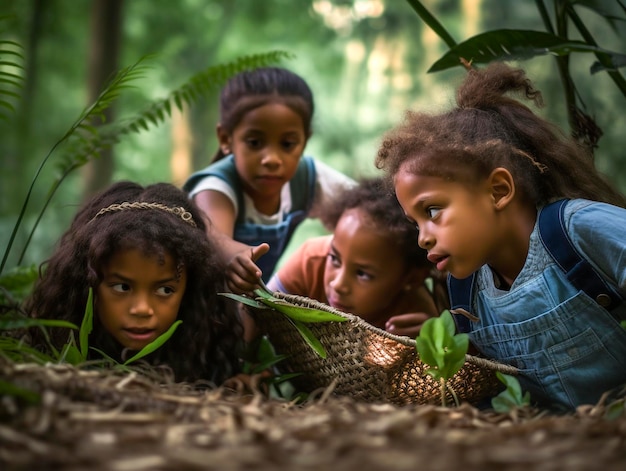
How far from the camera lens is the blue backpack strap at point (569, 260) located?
1.51 m

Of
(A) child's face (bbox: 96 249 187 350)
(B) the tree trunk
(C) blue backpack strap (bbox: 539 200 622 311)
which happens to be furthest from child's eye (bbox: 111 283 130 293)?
(B) the tree trunk

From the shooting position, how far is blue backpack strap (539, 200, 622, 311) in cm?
151

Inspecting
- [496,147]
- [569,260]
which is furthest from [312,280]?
[569,260]

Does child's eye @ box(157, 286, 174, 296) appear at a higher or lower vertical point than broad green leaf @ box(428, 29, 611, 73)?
lower

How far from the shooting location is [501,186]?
167 cm

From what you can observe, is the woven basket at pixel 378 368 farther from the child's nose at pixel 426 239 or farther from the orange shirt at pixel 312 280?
the orange shirt at pixel 312 280

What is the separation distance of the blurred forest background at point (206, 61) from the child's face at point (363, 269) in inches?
119

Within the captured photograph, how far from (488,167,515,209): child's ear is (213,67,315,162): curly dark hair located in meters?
1.14

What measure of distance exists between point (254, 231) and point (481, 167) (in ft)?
3.82

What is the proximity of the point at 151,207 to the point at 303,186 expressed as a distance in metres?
1.01

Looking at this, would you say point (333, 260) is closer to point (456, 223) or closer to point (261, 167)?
point (261, 167)

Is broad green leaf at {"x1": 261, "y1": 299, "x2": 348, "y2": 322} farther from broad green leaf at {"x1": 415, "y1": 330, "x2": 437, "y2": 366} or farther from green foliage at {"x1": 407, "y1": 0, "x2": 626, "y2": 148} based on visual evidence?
green foliage at {"x1": 407, "y1": 0, "x2": 626, "y2": 148}

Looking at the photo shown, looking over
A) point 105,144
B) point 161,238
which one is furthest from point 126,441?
point 105,144

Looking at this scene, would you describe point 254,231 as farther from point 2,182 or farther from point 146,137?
point 146,137
